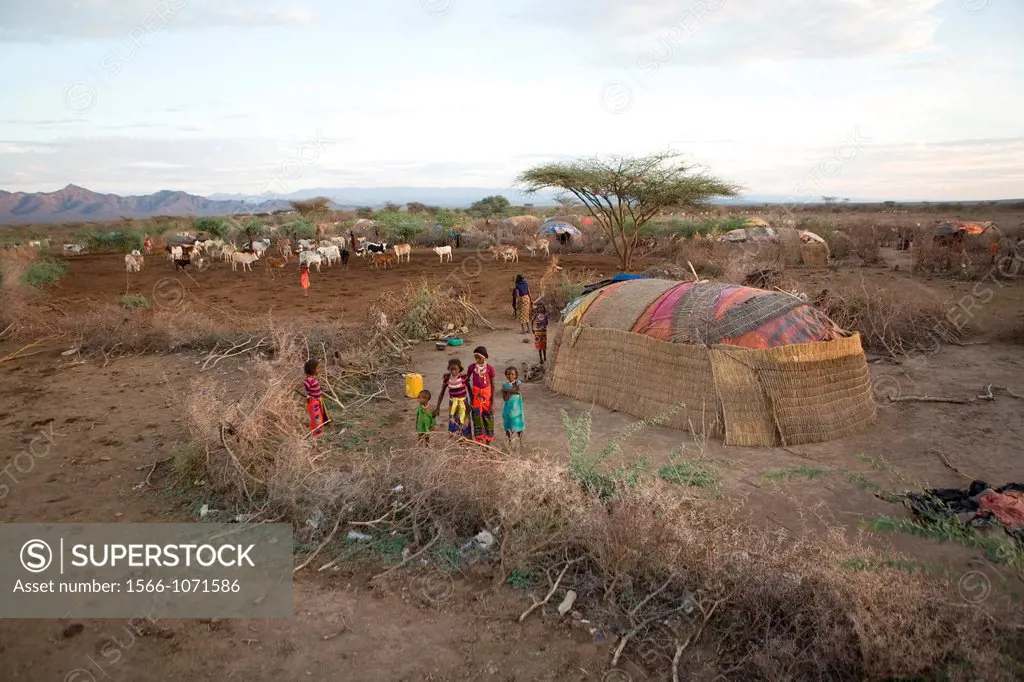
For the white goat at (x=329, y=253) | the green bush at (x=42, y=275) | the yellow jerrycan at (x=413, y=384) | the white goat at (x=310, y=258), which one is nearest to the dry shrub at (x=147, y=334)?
the yellow jerrycan at (x=413, y=384)

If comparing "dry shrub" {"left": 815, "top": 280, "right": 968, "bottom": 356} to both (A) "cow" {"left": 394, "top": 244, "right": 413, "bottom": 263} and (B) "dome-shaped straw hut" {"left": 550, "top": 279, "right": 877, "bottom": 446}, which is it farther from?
(A) "cow" {"left": 394, "top": 244, "right": 413, "bottom": 263}

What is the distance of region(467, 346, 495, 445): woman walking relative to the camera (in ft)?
20.2

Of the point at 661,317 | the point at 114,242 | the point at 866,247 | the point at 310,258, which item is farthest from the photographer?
the point at 114,242

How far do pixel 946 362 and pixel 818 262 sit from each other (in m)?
12.4

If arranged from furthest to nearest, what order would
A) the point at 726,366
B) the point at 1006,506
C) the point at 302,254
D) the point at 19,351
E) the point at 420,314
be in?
the point at 302,254, the point at 420,314, the point at 19,351, the point at 726,366, the point at 1006,506

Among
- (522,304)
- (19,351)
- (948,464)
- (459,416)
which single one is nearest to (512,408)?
(459,416)

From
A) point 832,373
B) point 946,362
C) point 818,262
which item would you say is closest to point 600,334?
point 832,373

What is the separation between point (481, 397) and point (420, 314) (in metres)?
5.59

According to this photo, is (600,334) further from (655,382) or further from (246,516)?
(246,516)

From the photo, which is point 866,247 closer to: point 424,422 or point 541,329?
A: point 541,329

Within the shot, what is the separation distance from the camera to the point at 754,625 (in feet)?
12.3

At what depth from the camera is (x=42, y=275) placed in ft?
62.7

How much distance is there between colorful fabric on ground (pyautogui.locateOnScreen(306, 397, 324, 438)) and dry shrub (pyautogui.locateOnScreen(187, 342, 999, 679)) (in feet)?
0.89

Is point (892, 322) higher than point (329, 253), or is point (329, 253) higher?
point (329, 253)
